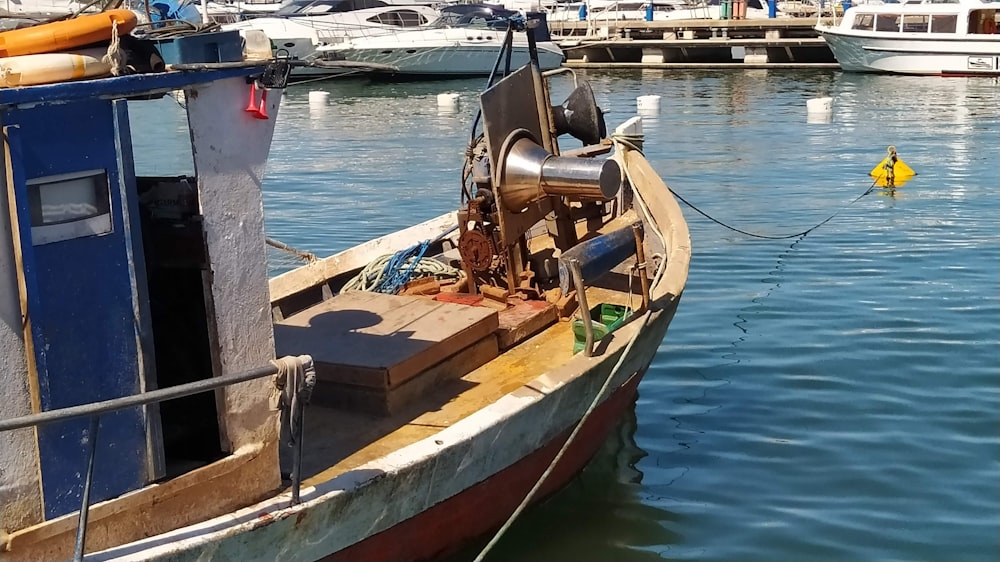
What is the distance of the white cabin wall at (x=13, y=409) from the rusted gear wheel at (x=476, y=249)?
3955 mm

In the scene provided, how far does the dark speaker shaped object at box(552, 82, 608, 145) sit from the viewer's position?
8445mm

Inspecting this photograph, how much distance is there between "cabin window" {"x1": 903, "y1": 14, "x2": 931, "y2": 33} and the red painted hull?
29580 millimetres

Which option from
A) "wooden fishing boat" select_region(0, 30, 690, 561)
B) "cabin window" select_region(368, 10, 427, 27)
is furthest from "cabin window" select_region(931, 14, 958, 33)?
"wooden fishing boat" select_region(0, 30, 690, 561)

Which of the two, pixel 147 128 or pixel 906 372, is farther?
pixel 906 372

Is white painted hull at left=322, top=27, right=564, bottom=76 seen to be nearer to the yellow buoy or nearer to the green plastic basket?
the yellow buoy

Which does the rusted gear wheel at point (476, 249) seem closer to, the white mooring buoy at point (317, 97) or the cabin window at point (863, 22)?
the white mooring buoy at point (317, 97)

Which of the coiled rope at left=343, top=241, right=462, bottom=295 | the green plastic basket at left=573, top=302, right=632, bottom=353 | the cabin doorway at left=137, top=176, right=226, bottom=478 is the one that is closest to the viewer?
the cabin doorway at left=137, top=176, right=226, bottom=478

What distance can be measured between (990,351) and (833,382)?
5.15ft

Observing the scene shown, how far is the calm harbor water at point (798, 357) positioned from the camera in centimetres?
672

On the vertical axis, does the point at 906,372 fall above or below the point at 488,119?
below

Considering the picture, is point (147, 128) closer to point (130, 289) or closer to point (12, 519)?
point (130, 289)

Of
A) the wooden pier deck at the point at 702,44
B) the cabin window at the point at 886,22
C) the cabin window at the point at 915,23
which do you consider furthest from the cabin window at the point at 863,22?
the wooden pier deck at the point at 702,44

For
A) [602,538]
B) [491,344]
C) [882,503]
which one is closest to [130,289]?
[491,344]

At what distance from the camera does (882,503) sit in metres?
6.95
